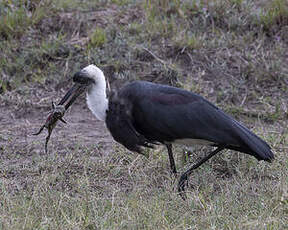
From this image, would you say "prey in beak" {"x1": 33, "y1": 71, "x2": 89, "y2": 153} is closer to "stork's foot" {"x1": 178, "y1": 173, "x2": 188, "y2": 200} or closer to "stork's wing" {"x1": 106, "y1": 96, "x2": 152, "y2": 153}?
"stork's wing" {"x1": 106, "y1": 96, "x2": 152, "y2": 153}

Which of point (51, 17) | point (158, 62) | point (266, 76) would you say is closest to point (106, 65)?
point (158, 62)

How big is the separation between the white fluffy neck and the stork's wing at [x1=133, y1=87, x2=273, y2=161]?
27 centimetres

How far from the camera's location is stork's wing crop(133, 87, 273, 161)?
433 centimetres

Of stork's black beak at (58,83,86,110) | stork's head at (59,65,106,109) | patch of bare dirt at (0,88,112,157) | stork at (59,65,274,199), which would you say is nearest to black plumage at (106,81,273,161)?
stork at (59,65,274,199)

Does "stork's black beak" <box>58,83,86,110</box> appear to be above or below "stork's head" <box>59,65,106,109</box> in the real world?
below

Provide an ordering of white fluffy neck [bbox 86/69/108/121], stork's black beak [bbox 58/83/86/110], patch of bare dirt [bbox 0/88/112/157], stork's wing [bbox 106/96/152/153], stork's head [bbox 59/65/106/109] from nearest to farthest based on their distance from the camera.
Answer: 1. stork's wing [bbox 106/96/152/153]
2. white fluffy neck [bbox 86/69/108/121]
3. stork's head [bbox 59/65/106/109]
4. stork's black beak [bbox 58/83/86/110]
5. patch of bare dirt [bbox 0/88/112/157]

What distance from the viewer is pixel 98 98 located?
4613mm

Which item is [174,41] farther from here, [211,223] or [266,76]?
[211,223]

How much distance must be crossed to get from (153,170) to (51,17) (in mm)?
2940

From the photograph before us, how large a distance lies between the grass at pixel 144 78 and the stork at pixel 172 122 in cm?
29

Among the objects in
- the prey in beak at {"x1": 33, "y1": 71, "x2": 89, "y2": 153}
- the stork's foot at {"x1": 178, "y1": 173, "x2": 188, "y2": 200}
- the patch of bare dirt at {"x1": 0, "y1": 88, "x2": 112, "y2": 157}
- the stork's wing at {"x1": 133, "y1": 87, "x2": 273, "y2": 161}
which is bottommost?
the patch of bare dirt at {"x1": 0, "y1": 88, "x2": 112, "y2": 157}

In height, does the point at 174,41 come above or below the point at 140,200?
below

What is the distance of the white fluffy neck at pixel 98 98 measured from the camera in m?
4.59

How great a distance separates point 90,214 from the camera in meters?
3.87
